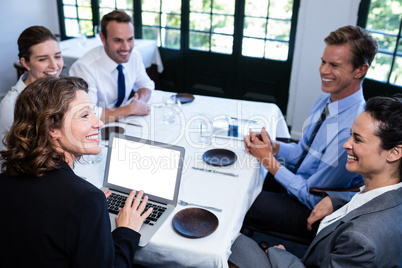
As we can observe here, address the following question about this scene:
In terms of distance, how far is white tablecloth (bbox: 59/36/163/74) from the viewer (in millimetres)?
3949

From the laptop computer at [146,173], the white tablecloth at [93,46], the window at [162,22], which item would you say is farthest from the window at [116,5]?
the laptop computer at [146,173]

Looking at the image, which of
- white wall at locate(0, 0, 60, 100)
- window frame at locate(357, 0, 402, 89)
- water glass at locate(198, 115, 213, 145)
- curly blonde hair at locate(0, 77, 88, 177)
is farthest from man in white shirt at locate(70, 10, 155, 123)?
white wall at locate(0, 0, 60, 100)

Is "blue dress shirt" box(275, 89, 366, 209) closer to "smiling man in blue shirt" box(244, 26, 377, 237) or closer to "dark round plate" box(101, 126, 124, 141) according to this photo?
"smiling man in blue shirt" box(244, 26, 377, 237)

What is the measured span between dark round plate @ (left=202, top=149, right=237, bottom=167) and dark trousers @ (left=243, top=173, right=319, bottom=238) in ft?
0.96

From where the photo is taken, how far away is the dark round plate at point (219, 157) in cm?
180

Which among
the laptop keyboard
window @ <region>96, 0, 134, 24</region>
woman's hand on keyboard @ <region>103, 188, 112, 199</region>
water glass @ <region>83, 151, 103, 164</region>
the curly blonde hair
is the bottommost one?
the laptop keyboard

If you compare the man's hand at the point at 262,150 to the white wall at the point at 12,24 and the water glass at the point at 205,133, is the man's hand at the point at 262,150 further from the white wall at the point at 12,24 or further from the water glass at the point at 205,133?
the white wall at the point at 12,24

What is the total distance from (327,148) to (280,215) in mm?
422

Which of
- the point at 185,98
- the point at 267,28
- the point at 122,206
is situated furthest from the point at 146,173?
the point at 267,28

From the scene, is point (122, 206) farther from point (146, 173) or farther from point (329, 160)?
point (329, 160)

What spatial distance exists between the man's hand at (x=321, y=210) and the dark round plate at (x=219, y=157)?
461 mm

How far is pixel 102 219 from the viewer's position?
1.08 metres

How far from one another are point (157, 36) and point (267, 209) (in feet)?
10.7

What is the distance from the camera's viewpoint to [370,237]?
1.13 m
